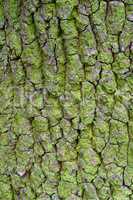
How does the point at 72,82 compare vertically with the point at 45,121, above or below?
above

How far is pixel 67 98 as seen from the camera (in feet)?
4.90

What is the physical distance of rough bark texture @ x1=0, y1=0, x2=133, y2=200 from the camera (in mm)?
1433

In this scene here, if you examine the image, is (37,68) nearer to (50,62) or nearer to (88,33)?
(50,62)

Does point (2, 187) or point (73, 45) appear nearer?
point (73, 45)

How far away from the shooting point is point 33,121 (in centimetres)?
154

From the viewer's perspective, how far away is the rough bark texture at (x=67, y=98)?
1433mm

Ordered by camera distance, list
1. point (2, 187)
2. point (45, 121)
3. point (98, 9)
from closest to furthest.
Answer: point (98, 9), point (45, 121), point (2, 187)

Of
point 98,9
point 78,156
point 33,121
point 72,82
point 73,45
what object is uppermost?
point 98,9

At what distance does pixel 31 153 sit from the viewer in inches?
61.5

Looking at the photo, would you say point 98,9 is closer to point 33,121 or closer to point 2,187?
point 33,121

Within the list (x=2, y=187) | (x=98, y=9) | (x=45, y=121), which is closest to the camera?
(x=98, y=9)

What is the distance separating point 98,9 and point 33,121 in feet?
1.33

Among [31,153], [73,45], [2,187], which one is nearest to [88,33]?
[73,45]

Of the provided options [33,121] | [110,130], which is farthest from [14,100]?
[110,130]
